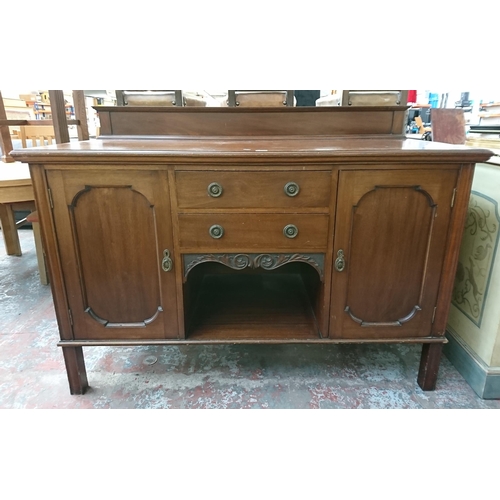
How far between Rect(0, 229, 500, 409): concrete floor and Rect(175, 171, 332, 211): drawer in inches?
27.3

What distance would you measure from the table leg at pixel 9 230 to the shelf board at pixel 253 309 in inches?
66.4

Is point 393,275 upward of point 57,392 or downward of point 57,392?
upward

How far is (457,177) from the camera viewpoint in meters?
1.08

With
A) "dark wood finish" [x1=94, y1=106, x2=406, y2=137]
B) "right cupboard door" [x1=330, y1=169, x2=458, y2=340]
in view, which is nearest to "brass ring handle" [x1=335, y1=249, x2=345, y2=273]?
"right cupboard door" [x1=330, y1=169, x2=458, y2=340]

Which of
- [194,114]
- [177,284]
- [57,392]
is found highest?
[194,114]

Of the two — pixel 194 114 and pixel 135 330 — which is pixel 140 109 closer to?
pixel 194 114

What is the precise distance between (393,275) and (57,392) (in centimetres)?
127

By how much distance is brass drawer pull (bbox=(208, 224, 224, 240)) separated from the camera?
1.10 m

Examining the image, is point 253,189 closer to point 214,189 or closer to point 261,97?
point 214,189

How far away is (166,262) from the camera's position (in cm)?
114

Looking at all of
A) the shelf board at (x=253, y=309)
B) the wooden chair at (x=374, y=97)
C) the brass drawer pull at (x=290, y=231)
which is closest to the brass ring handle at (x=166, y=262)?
the shelf board at (x=253, y=309)

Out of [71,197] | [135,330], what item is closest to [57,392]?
[135,330]

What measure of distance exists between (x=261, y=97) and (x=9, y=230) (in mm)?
2078

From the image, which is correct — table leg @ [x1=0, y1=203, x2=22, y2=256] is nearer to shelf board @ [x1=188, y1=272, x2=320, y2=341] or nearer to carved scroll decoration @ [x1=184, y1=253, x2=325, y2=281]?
shelf board @ [x1=188, y1=272, x2=320, y2=341]
